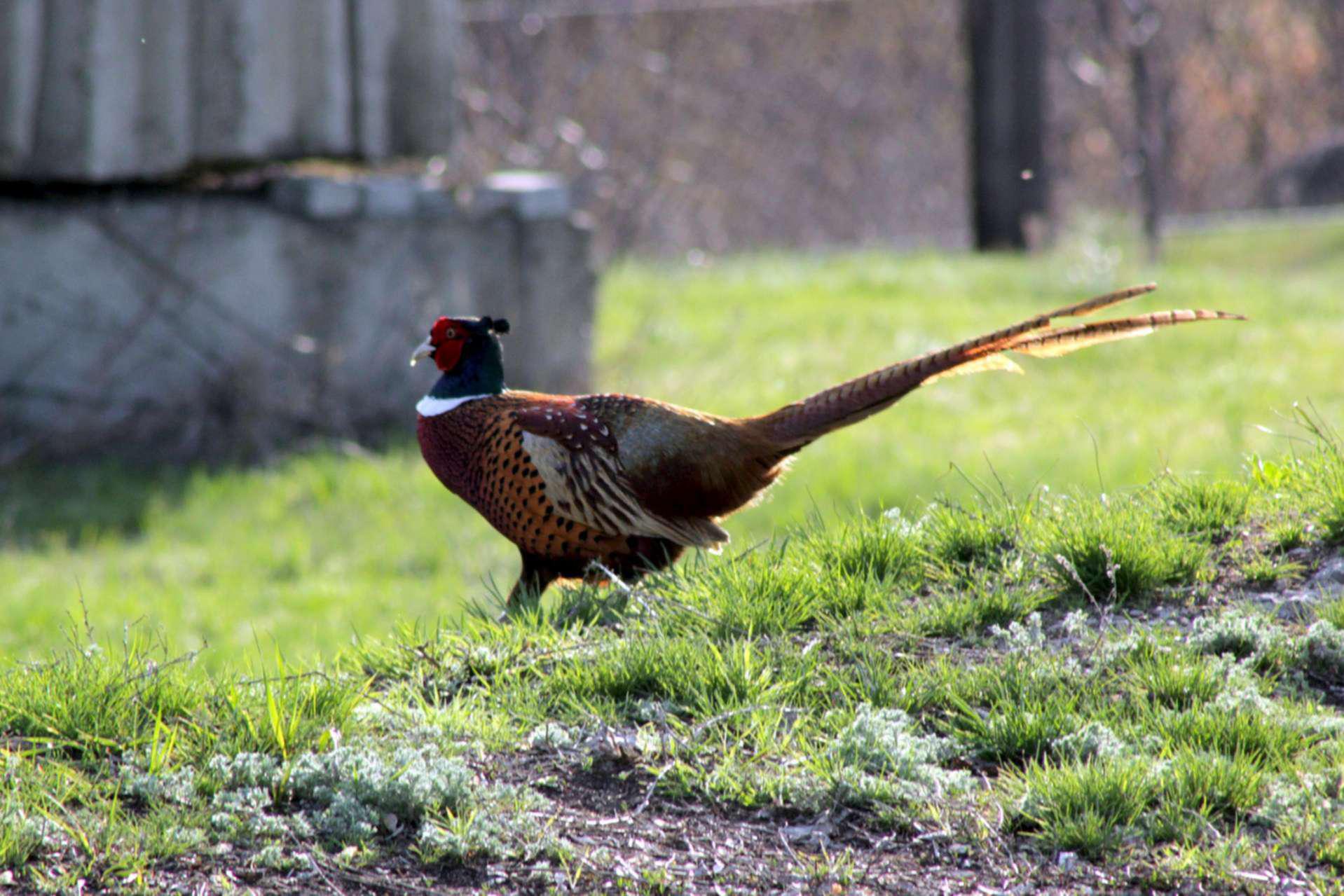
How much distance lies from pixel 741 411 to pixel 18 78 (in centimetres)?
370

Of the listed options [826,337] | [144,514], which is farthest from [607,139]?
[144,514]

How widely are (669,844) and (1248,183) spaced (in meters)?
12.9

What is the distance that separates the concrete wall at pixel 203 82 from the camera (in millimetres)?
6914

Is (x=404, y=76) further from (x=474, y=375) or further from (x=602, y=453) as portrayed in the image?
(x=602, y=453)

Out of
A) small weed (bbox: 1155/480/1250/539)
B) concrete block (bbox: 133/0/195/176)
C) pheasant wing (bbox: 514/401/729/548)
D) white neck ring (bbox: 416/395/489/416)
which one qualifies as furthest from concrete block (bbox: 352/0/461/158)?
small weed (bbox: 1155/480/1250/539)

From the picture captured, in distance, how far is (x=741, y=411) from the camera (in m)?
7.48

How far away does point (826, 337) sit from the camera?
8.97 m

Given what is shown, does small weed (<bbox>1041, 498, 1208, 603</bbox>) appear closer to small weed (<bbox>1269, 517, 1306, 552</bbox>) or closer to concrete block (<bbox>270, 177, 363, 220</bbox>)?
small weed (<bbox>1269, 517, 1306, 552</bbox>)

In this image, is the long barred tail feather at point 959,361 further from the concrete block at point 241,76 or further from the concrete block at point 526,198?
the concrete block at point 526,198

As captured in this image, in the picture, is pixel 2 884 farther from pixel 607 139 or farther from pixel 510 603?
pixel 607 139

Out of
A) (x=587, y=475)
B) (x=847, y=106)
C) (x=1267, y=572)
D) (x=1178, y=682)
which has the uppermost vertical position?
(x=847, y=106)

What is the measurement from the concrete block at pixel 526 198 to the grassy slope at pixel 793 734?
474 cm

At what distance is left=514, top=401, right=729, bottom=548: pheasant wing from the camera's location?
387 cm

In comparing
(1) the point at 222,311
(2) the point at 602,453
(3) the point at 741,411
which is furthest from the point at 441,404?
(1) the point at 222,311
